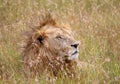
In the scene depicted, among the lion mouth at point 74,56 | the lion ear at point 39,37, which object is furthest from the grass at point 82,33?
the lion ear at point 39,37

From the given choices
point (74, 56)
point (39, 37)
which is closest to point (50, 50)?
point (39, 37)

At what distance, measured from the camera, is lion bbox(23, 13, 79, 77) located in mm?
4926

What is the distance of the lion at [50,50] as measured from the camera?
4926 millimetres

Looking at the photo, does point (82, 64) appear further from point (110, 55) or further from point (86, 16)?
point (86, 16)

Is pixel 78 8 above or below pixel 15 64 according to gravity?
above

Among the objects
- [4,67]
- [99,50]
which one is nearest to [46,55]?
[4,67]

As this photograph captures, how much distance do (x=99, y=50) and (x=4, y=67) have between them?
3.66ft

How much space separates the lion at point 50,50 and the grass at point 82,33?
0.43ft

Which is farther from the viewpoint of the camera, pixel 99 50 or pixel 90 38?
pixel 90 38

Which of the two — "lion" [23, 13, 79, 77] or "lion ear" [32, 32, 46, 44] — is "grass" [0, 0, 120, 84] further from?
"lion ear" [32, 32, 46, 44]

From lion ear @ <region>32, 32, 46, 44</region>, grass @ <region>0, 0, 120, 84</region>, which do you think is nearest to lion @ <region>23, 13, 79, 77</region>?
lion ear @ <region>32, 32, 46, 44</region>

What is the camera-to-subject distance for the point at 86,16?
7047 mm

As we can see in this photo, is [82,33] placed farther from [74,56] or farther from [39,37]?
[74,56]

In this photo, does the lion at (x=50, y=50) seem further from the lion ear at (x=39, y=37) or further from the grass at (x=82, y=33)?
the grass at (x=82, y=33)
